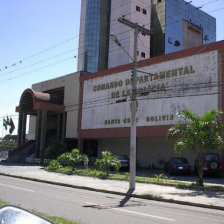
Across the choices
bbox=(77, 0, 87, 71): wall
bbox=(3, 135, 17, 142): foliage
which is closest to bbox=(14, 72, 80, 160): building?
bbox=(77, 0, 87, 71): wall

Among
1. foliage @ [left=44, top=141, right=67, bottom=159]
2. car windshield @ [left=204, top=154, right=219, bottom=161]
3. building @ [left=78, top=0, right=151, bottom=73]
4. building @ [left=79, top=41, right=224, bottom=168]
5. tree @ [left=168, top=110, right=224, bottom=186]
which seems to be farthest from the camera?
building @ [left=78, top=0, right=151, bottom=73]

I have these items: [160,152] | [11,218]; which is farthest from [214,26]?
[11,218]

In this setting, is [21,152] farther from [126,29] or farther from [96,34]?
[96,34]

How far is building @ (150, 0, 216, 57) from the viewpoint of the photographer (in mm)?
87250

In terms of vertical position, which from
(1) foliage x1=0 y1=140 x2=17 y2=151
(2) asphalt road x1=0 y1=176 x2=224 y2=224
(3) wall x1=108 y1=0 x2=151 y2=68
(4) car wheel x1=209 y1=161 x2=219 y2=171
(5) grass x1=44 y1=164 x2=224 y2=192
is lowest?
(2) asphalt road x1=0 y1=176 x2=224 y2=224

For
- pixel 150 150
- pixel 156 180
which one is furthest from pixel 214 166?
pixel 150 150

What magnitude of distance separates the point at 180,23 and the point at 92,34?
2387 cm

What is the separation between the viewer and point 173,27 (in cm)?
8738

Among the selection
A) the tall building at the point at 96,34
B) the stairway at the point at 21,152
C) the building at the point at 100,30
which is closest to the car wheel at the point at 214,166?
the stairway at the point at 21,152

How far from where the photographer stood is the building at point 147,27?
8425 centimetres

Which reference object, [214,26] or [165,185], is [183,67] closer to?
[165,185]

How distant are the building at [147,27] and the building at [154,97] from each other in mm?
44903

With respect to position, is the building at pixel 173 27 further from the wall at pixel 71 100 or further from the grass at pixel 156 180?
the grass at pixel 156 180

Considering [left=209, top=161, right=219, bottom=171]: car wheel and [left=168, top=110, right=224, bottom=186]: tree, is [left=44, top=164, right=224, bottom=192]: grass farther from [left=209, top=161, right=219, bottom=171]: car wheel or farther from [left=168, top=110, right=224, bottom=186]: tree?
[left=209, top=161, right=219, bottom=171]: car wheel
